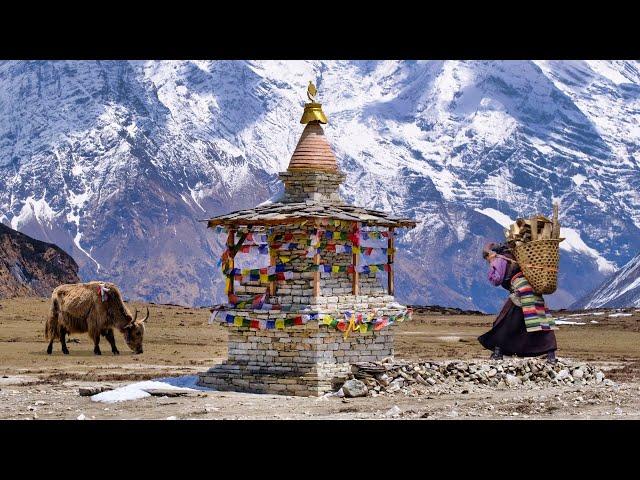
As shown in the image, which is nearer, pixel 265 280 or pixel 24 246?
pixel 265 280

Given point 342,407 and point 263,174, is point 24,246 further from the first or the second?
point 263,174

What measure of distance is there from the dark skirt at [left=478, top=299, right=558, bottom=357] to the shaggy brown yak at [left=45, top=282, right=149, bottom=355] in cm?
1163

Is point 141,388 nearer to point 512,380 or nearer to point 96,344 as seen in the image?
point 512,380

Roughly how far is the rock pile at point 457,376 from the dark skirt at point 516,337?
323 mm

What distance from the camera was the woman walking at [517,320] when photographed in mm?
30141

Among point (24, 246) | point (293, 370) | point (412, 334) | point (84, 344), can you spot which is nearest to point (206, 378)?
point (293, 370)

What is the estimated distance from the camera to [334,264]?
28.9m

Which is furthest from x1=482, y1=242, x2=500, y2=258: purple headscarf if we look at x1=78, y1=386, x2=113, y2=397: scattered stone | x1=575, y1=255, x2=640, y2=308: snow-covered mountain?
x1=575, y1=255, x2=640, y2=308: snow-covered mountain

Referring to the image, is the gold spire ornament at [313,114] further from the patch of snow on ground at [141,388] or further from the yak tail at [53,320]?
the yak tail at [53,320]

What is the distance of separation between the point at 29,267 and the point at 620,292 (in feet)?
166

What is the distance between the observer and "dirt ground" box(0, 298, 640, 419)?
2559 cm

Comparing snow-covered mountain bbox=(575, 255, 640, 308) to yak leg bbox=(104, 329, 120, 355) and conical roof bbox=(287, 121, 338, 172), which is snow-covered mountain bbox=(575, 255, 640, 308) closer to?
yak leg bbox=(104, 329, 120, 355)

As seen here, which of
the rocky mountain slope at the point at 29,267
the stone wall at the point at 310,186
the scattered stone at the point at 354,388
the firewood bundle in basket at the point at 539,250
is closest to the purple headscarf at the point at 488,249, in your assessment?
the firewood bundle in basket at the point at 539,250

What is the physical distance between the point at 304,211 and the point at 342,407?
14.5 ft
